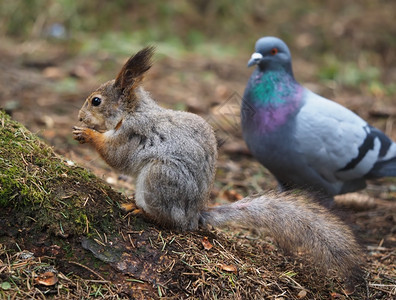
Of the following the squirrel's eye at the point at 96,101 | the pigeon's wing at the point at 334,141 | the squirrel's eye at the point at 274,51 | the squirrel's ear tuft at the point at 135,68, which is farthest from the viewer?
the squirrel's eye at the point at 274,51

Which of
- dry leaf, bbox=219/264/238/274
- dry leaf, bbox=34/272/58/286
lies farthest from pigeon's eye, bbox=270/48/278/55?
dry leaf, bbox=34/272/58/286

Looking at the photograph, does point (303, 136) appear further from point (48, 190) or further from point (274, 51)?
point (48, 190)

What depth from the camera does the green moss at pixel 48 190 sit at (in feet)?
9.34

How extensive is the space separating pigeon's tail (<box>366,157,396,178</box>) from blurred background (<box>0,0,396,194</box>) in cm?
124

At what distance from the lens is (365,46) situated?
32.2 ft

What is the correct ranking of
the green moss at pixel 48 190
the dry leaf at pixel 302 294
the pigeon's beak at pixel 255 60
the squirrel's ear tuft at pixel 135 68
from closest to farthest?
the green moss at pixel 48 190, the dry leaf at pixel 302 294, the squirrel's ear tuft at pixel 135 68, the pigeon's beak at pixel 255 60

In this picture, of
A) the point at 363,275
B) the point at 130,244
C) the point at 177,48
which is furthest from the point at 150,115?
the point at 177,48

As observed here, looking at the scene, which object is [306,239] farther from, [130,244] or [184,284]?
[130,244]

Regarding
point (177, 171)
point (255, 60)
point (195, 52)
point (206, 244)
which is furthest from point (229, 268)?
point (195, 52)

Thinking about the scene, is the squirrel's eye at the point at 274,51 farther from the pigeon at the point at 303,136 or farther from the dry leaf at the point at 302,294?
the dry leaf at the point at 302,294

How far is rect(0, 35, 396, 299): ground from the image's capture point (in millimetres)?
2984

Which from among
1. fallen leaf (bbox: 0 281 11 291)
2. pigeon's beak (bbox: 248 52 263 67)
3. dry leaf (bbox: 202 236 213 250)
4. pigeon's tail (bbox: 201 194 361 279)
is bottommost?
dry leaf (bbox: 202 236 213 250)

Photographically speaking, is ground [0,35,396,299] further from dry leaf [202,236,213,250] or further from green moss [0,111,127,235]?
green moss [0,111,127,235]

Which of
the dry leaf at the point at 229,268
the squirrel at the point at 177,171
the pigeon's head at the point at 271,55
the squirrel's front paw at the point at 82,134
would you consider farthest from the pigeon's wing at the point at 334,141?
the squirrel's front paw at the point at 82,134
